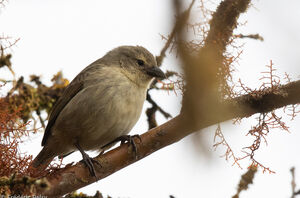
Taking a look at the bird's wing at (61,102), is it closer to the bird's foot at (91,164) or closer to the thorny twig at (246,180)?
the bird's foot at (91,164)

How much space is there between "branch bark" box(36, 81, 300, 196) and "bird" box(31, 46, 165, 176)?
0.76 m

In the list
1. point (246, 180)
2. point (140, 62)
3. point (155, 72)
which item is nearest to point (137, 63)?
point (140, 62)

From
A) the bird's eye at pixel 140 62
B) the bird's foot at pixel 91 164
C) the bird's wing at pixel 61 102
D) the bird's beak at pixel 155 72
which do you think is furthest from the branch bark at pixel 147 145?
the bird's eye at pixel 140 62

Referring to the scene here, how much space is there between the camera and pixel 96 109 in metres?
4.79

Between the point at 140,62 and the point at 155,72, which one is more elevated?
the point at 140,62

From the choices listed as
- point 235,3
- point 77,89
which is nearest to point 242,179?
point 235,3

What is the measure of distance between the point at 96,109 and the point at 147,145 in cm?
127

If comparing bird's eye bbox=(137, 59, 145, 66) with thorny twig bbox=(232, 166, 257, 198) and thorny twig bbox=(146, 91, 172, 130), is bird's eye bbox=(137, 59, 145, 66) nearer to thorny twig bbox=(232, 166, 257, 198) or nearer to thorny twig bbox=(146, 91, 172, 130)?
thorny twig bbox=(146, 91, 172, 130)

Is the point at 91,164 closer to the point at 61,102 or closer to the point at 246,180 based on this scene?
the point at 246,180

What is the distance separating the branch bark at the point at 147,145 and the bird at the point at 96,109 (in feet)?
2.48

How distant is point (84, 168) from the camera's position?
3777mm

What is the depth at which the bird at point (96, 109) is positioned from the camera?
15.8 feet

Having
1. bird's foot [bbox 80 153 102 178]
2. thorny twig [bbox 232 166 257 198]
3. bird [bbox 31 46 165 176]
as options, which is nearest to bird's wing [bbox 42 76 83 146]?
bird [bbox 31 46 165 176]

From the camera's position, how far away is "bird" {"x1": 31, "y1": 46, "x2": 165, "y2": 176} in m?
4.82
